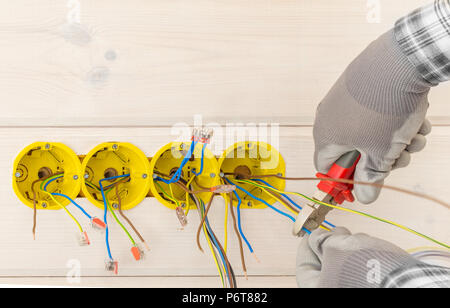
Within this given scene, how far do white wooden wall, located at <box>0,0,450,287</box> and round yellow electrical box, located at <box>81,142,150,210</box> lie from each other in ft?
0.06

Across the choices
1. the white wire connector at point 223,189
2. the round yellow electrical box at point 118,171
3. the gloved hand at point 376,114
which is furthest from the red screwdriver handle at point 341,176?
the round yellow electrical box at point 118,171

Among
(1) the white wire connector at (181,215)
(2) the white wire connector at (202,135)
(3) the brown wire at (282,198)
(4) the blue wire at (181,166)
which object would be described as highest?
(2) the white wire connector at (202,135)

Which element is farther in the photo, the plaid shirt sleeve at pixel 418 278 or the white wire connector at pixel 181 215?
the white wire connector at pixel 181 215

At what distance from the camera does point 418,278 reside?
376mm

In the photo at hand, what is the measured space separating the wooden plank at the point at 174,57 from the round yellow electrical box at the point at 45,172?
0.16 ft

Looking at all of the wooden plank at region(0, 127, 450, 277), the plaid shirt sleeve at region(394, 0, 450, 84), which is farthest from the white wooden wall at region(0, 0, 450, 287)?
the plaid shirt sleeve at region(394, 0, 450, 84)

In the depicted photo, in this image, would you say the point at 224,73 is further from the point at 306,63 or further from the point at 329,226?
the point at 329,226

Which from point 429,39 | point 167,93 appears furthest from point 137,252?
point 429,39

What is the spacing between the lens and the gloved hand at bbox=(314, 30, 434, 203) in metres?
0.47

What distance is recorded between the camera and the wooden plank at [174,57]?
1.98 feet

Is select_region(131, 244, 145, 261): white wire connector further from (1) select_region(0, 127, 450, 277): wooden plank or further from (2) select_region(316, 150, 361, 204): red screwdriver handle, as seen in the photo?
(2) select_region(316, 150, 361, 204): red screwdriver handle

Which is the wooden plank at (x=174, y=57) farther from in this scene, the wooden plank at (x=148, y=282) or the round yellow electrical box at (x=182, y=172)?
the wooden plank at (x=148, y=282)
